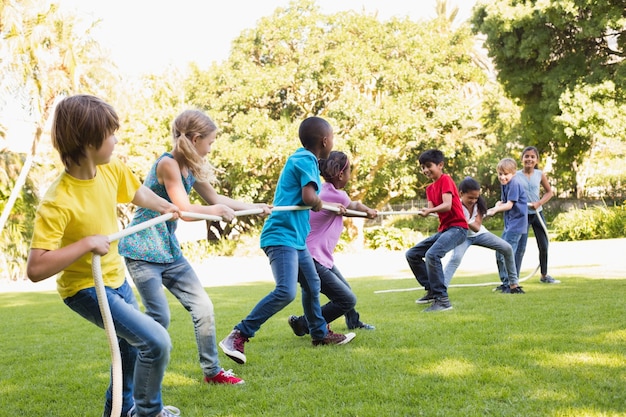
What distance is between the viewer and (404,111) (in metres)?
22.6

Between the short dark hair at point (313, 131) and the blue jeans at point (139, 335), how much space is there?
2.37m

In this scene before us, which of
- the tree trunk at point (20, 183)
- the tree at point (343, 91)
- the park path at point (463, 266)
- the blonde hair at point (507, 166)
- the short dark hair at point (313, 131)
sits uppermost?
the tree at point (343, 91)

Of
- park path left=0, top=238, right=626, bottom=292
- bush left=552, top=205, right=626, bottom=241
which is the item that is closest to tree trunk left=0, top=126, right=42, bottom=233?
park path left=0, top=238, right=626, bottom=292

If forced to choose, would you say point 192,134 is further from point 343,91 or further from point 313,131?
point 343,91

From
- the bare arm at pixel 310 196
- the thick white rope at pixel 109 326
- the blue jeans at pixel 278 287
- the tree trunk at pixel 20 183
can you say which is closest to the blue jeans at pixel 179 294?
the blue jeans at pixel 278 287

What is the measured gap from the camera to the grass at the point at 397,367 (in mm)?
3668

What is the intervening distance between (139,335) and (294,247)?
211 cm

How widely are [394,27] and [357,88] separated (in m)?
2.78

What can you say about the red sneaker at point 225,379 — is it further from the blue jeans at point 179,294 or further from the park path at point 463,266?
the park path at point 463,266

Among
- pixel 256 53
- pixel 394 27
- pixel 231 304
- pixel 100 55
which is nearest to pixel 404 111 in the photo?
pixel 394 27

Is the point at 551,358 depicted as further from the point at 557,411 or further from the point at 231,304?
the point at 231,304

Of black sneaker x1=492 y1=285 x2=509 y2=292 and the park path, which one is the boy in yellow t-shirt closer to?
black sneaker x1=492 y1=285 x2=509 y2=292

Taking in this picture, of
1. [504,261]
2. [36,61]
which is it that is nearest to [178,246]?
[504,261]

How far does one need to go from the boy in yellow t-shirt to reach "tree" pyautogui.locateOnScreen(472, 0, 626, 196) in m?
22.3
